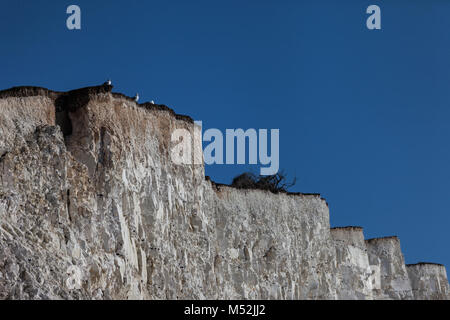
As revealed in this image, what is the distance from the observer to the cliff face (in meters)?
24.3

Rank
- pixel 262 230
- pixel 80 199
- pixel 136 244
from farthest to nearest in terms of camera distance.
Result: pixel 262 230 → pixel 136 244 → pixel 80 199

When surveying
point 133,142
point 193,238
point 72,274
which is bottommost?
point 72,274

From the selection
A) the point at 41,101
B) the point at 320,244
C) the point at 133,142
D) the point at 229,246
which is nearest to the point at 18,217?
the point at 41,101

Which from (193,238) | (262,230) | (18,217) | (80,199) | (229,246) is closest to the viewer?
(18,217)

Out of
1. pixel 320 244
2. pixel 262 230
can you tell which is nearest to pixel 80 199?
pixel 262 230

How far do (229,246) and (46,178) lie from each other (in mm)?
12659

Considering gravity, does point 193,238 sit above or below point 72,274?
above

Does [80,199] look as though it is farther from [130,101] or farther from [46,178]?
[130,101]

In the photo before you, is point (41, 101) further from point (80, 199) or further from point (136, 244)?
point (136, 244)

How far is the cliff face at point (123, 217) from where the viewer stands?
24281mm

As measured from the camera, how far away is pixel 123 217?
28.2 meters

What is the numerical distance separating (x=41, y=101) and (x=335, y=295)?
73.3 ft

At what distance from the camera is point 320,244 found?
43938 mm

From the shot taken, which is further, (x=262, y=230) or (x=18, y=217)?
(x=262, y=230)
